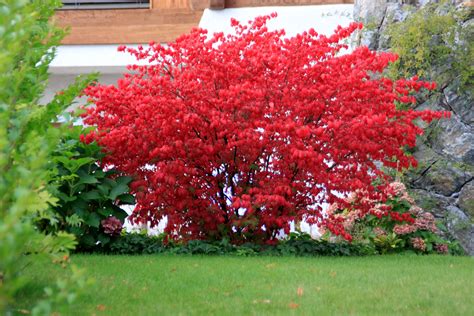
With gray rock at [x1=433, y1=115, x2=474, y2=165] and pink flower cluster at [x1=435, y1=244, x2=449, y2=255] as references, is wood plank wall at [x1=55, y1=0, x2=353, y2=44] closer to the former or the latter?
gray rock at [x1=433, y1=115, x2=474, y2=165]

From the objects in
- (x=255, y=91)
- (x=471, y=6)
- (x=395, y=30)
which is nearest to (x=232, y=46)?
(x=255, y=91)

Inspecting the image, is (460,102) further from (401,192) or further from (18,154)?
(18,154)

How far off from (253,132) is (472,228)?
365cm

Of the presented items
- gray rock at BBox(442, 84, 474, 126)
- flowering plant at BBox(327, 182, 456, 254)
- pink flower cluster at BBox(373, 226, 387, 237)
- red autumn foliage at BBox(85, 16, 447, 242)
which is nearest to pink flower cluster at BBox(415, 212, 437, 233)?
flowering plant at BBox(327, 182, 456, 254)

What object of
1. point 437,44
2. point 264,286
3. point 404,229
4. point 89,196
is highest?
point 437,44

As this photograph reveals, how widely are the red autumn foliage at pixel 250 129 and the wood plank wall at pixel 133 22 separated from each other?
4635 mm

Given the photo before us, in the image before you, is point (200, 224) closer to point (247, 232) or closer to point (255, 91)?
point (247, 232)

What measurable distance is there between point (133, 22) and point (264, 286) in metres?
8.96

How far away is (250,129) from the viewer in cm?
888

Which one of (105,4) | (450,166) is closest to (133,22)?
(105,4)

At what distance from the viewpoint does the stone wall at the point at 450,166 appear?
1089cm

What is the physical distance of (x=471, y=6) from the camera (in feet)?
37.1

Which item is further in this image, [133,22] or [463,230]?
[133,22]

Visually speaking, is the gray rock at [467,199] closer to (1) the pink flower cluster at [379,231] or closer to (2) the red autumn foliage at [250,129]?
(1) the pink flower cluster at [379,231]
